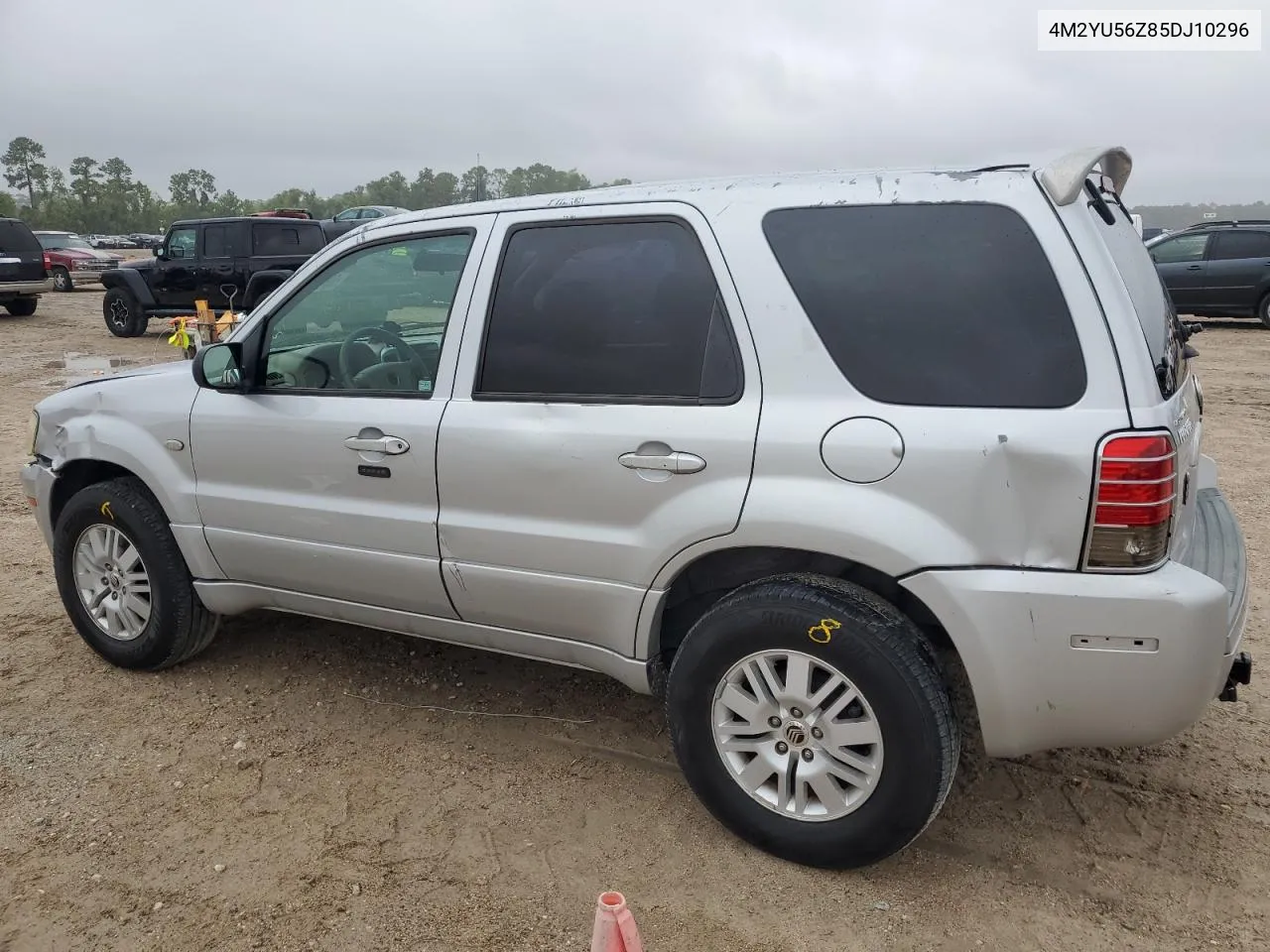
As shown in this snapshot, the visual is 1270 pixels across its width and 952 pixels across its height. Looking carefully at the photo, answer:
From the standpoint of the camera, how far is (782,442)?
2.68m

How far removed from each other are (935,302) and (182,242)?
16.8 m

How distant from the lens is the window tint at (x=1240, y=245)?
608 inches

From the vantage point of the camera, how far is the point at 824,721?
2.72 metres

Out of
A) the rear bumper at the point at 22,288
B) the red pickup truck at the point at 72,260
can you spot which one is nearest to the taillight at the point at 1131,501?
the rear bumper at the point at 22,288

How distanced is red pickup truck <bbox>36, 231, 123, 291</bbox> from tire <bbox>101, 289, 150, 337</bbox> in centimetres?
1211

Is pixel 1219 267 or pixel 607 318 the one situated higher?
pixel 1219 267

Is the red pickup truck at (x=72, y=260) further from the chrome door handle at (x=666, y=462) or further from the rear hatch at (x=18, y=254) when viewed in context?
the chrome door handle at (x=666, y=462)

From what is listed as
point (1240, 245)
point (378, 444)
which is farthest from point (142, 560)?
point (1240, 245)

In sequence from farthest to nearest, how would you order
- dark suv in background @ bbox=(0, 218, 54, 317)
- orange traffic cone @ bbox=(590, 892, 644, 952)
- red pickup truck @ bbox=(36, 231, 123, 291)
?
1. red pickup truck @ bbox=(36, 231, 123, 291)
2. dark suv in background @ bbox=(0, 218, 54, 317)
3. orange traffic cone @ bbox=(590, 892, 644, 952)

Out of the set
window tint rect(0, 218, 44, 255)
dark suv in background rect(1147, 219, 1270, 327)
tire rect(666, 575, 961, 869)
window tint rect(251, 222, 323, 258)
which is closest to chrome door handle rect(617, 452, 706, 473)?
tire rect(666, 575, 961, 869)

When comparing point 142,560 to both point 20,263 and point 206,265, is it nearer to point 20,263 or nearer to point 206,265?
point 206,265

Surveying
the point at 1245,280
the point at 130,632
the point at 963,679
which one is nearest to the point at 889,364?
the point at 963,679

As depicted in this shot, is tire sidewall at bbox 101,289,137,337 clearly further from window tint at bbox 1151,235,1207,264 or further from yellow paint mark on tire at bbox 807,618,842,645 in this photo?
yellow paint mark on tire at bbox 807,618,842,645

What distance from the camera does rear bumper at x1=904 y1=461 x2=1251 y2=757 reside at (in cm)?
240
